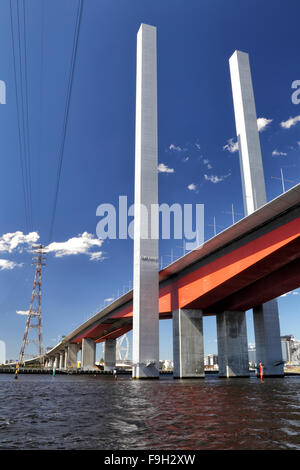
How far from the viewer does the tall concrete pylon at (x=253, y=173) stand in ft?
185

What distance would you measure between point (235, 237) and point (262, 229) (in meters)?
3.94

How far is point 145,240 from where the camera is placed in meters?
51.7

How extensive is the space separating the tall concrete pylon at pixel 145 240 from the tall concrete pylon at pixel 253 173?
15.0 meters

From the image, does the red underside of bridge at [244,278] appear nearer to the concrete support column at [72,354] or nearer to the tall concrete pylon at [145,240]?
the tall concrete pylon at [145,240]

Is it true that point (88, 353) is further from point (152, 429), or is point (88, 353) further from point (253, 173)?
point (152, 429)

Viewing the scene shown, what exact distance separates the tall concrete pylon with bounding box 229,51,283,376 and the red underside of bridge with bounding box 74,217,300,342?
3.86 metres

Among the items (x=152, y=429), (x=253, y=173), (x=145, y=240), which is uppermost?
(x=253, y=173)

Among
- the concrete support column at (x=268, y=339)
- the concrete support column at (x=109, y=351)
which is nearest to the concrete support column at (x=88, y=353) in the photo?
the concrete support column at (x=109, y=351)

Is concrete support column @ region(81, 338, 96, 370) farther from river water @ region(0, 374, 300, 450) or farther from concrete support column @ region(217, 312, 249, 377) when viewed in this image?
river water @ region(0, 374, 300, 450)

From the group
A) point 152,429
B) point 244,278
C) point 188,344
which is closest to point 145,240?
point 244,278

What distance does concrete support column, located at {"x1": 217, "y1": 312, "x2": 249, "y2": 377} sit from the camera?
56.6 m

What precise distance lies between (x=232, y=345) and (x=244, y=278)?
17.0 metres
